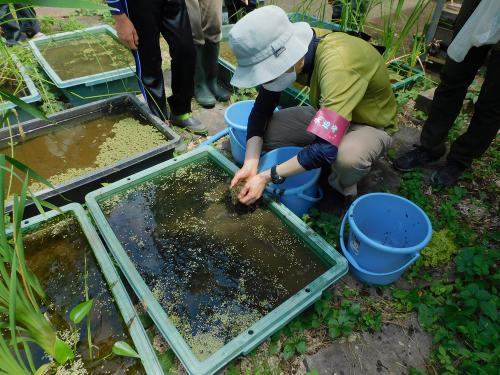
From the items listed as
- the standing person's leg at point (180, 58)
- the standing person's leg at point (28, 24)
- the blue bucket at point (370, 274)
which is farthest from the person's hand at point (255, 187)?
the standing person's leg at point (28, 24)

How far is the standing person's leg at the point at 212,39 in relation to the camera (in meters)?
2.69

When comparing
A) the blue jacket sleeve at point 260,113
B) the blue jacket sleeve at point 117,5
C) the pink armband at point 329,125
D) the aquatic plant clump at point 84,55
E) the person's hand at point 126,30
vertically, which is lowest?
the aquatic plant clump at point 84,55

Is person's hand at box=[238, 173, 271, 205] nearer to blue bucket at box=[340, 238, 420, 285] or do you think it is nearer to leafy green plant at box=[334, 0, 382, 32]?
blue bucket at box=[340, 238, 420, 285]

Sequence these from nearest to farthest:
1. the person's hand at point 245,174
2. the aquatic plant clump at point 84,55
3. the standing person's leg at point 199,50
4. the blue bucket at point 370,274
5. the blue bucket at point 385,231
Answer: the blue bucket at point 385,231
the blue bucket at point 370,274
the person's hand at point 245,174
the standing person's leg at point 199,50
the aquatic plant clump at point 84,55

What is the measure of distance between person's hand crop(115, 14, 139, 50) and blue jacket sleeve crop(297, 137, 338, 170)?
1.37 meters

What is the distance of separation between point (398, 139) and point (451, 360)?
1.69 m

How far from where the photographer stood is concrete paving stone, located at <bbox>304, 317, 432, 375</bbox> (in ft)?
4.76

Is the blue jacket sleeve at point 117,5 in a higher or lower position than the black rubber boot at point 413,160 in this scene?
higher

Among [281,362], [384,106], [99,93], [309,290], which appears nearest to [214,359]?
[281,362]

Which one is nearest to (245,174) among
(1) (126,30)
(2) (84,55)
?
(1) (126,30)

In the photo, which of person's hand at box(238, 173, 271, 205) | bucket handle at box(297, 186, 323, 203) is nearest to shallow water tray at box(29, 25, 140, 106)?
person's hand at box(238, 173, 271, 205)

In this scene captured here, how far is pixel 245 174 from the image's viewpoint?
1873 mm

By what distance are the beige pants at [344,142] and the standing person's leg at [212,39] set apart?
1112 millimetres

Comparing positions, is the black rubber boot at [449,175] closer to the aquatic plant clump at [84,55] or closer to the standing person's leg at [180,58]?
the standing person's leg at [180,58]
